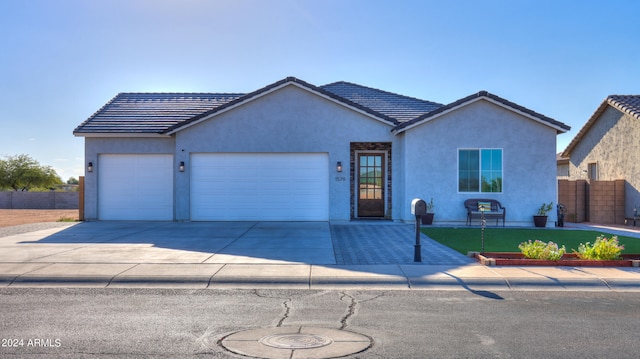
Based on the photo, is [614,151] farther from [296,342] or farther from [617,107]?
[296,342]

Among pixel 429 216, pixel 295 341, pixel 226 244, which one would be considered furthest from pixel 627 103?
pixel 295 341

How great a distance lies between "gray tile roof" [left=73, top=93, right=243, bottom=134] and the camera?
63.9 ft

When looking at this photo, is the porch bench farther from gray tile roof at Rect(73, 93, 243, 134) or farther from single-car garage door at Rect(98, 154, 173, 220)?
gray tile roof at Rect(73, 93, 243, 134)

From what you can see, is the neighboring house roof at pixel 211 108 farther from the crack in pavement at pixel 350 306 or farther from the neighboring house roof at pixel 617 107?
the crack in pavement at pixel 350 306

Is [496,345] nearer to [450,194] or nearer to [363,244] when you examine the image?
[363,244]

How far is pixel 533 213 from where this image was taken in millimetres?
18062

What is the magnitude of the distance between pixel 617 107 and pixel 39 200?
110ft

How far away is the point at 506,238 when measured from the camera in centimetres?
1439

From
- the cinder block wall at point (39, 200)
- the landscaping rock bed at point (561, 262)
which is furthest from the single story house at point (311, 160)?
the cinder block wall at point (39, 200)

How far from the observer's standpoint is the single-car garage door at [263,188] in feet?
62.1

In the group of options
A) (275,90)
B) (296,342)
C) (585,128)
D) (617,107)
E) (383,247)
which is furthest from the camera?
(585,128)

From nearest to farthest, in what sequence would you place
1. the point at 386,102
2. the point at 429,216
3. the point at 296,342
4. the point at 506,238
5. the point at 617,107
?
1. the point at 296,342
2. the point at 506,238
3. the point at 429,216
4. the point at 617,107
5. the point at 386,102

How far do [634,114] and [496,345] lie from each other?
17.8 meters

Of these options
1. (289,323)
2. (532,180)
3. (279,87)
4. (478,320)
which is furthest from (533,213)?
(289,323)
